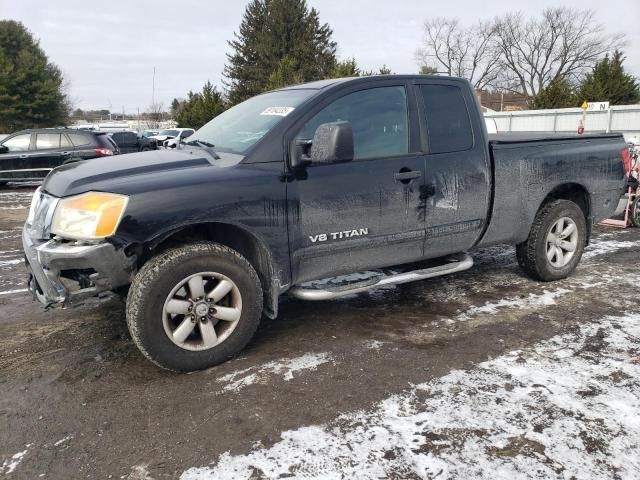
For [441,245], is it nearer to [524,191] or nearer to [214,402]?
[524,191]

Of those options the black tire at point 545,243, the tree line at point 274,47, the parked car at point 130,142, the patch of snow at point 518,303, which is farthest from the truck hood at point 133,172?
the tree line at point 274,47

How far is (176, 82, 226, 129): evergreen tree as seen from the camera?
3297 cm

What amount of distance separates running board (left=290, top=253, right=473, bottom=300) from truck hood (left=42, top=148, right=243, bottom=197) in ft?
3.32

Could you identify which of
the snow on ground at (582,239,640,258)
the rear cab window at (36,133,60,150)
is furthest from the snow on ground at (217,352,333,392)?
the rear cab window at (36,133,60,150)

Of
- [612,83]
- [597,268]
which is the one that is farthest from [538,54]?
[597,268]

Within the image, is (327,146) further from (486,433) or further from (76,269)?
(486,433)

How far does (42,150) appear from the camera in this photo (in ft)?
42.3

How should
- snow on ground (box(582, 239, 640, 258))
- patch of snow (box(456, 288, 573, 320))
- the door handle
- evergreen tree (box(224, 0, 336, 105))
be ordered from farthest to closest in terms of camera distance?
evergreen tree (box(224, 0, 336, 105)), snow on ground (box(582, 239, 640, 258)), patch of snow (box(456, 288, 573, 320)), the door handle

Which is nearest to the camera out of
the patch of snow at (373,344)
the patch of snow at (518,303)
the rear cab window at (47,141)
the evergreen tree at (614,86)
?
the patch of snow at (373,344)

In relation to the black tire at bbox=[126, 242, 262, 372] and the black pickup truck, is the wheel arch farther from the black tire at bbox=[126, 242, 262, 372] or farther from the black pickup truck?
the black tire at bbox=[126, 242, 262, 372]

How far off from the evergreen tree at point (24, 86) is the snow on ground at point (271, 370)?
38.9 meters

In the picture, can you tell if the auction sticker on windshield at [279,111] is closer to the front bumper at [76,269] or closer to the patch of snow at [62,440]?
the front bumper at [76,269]

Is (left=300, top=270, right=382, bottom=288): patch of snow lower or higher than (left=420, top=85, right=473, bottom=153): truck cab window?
lower

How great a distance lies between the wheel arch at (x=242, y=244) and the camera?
128 inches
